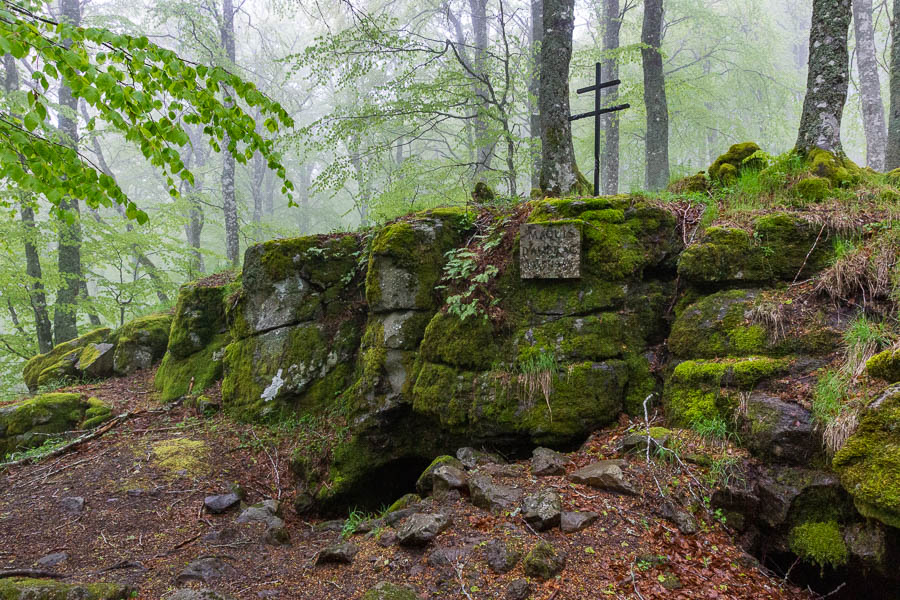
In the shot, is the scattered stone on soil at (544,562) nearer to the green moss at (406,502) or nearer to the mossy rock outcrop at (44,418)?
the green moss at (406,502)

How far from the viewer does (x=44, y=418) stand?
6.43 metres

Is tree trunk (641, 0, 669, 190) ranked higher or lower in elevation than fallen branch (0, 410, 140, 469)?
higher

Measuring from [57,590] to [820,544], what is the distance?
4584 millimetres

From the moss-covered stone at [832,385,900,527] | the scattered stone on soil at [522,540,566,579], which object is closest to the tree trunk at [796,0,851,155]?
the moss-covered stone at [832,385,900,527]

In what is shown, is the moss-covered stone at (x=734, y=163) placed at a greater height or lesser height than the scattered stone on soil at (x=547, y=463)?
greater

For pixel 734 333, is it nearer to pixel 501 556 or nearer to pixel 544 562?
pixel 544 562

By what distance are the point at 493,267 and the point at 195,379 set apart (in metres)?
5.49

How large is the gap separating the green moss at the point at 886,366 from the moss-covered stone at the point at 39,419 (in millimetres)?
8869

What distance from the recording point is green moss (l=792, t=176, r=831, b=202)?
15.2ft

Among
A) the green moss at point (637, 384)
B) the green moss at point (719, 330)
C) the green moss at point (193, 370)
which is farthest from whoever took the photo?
the green moss at point (193, 370)

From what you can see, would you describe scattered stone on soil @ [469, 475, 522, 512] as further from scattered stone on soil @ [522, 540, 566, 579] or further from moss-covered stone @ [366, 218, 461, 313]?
moss-covered stone @ [366, 218, 461, 313]

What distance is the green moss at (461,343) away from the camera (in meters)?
4.74

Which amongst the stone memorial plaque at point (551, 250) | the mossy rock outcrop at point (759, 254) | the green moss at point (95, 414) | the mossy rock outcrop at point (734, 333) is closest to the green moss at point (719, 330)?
the mossy rock outcrop at point (734, 333)

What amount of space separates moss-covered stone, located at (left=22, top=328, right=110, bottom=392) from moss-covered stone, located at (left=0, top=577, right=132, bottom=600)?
302 inches
